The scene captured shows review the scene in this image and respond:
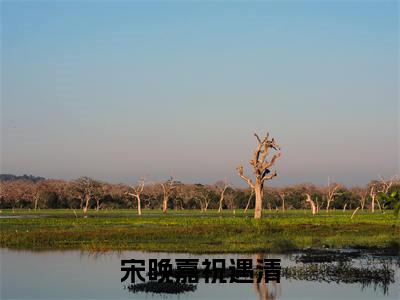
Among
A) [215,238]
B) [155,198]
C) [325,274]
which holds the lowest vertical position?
[325,274]

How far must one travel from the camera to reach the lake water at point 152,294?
1842cm

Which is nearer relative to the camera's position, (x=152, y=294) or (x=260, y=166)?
(x=152, y=294)

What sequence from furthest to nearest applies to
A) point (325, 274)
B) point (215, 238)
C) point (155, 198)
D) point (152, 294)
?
point (155, 198)
point (215, 238)
point (325, 274)
point (152, 294)

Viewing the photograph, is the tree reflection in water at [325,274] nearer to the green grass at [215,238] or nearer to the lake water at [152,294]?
the lake water at [152,294]

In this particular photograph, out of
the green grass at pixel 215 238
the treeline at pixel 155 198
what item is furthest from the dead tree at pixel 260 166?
the treeline at pixel 155 198

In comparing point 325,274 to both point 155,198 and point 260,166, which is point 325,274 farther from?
point 155,198

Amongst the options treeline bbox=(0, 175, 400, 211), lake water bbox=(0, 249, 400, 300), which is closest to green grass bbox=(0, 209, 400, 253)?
lake water bbox=(0, 249, 400, 300)

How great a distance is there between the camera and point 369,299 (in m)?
17.9

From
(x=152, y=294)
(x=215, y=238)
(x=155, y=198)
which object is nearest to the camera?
(x=152, y=294)

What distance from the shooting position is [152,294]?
18109 millimetres

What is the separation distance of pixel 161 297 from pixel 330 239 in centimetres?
2061

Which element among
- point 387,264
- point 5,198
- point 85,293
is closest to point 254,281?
point 85,293

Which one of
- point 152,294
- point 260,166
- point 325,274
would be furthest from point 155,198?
point 152,294

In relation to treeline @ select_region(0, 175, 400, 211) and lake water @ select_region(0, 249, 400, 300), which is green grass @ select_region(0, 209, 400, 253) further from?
treeline @ select_region(0, 175, 400, 211)
